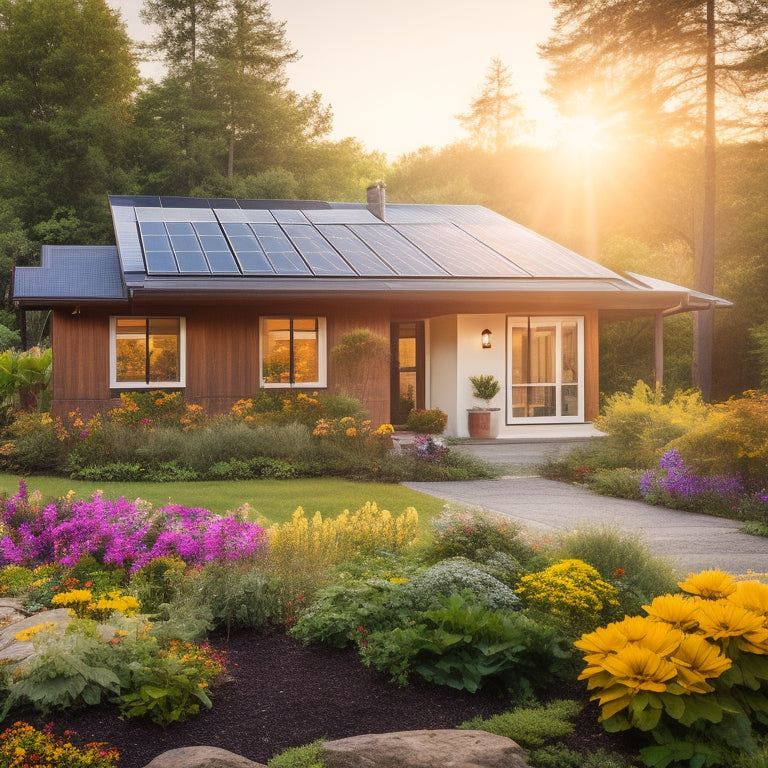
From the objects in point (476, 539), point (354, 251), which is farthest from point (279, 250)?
point (476, 539)

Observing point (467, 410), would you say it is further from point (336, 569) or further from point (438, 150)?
point (438, 150)

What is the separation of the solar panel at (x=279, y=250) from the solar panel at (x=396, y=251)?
173cm

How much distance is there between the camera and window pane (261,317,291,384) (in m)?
16.3

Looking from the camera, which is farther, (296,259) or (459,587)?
(296,259)

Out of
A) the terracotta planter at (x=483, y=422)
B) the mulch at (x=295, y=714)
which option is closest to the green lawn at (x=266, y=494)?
the mulch at (x=295, y=714)

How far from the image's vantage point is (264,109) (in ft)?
112

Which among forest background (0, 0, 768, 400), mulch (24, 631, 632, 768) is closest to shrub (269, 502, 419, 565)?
mulch (24, 631, 632, 768)

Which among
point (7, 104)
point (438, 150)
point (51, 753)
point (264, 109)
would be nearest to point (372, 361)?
point (51, 753)

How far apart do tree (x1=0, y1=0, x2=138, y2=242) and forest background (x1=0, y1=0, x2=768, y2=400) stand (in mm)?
71

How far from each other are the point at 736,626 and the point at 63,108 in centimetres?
3433

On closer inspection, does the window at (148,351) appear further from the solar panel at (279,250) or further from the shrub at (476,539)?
the shrub at (476,539)

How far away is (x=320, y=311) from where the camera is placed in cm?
1650

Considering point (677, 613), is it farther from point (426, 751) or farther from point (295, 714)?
point (295, 714)

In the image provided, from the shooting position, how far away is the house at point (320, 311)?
15.4m
